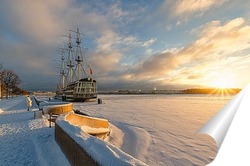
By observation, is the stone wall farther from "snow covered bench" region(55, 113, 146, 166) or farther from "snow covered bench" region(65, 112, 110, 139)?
"snow covered bench" region(65, 112, 110, 139)

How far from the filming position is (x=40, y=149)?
Result: 7023mm

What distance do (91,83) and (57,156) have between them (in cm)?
4119

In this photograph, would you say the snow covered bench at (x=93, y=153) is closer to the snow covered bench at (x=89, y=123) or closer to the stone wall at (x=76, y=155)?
the stone wall at (x=76, y=155)

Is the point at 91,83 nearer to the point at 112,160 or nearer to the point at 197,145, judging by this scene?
the point at 197,145

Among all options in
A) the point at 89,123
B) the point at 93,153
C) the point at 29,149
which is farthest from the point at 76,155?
the point at 89,123

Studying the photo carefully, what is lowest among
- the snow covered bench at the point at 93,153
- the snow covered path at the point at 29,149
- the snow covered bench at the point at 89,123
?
the snow covered path at the point at 29,149

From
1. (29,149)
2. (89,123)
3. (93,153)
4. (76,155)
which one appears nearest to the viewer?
(93,153)

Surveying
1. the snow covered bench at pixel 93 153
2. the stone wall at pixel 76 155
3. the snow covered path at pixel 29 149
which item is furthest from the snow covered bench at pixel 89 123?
the snow covered bench at pixel 93 153

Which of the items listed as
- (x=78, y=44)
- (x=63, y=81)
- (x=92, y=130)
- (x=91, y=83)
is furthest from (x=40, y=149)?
(x=63, y=81)

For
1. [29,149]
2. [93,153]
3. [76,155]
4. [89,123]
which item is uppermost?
[93,153]

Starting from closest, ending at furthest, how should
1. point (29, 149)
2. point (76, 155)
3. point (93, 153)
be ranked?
point (93, 153) < point (76, 155) < point (29, 149)

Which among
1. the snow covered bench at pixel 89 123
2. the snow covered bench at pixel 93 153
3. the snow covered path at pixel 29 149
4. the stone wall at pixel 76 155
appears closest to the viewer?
the snow covered bench at pixel 93 153

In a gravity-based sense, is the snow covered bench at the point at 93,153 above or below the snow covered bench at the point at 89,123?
above

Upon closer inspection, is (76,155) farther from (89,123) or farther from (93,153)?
(89,123)
